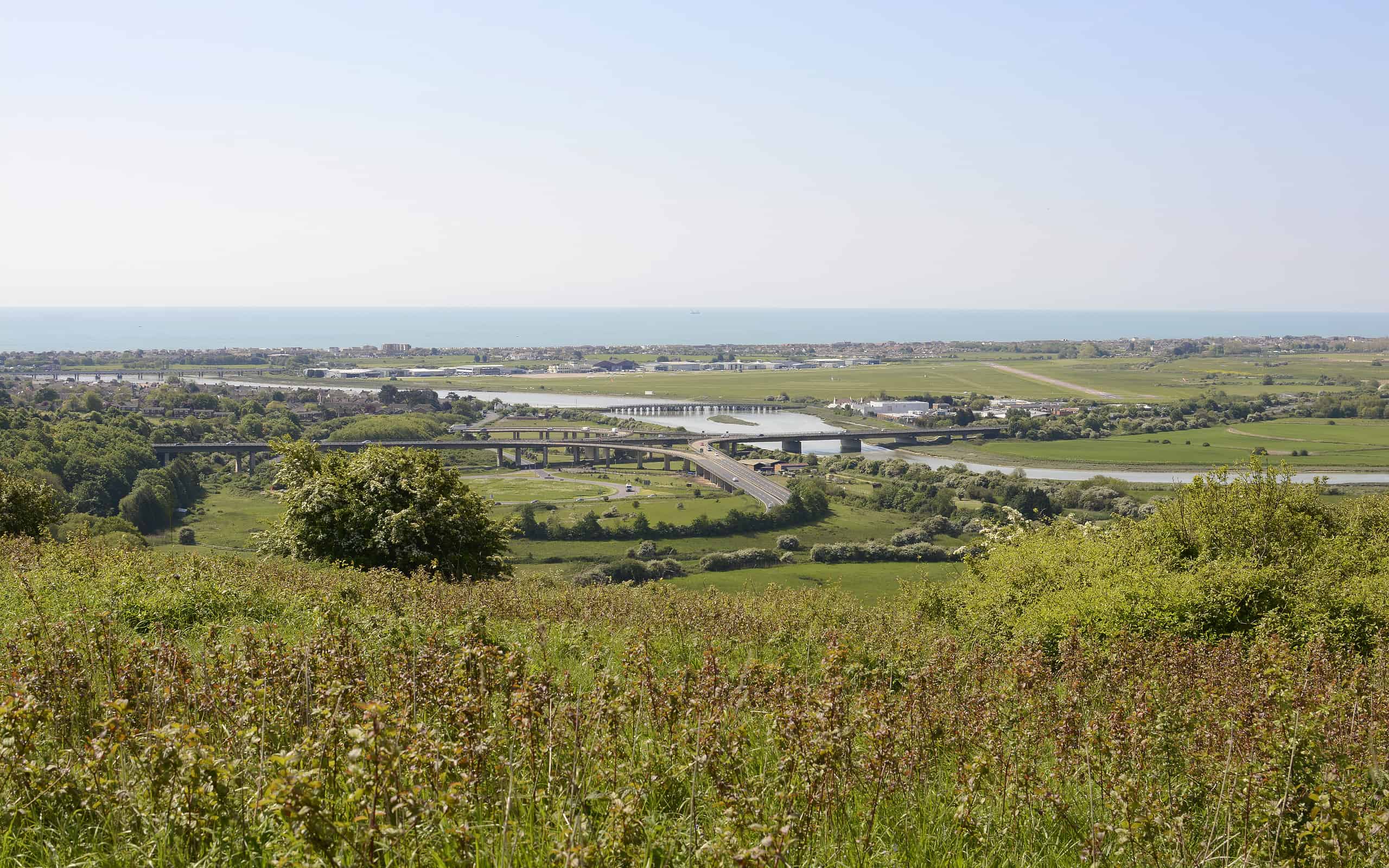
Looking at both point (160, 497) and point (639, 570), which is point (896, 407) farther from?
point (160, 497)

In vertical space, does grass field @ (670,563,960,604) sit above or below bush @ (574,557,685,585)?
above

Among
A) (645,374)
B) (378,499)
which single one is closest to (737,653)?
(378,499)

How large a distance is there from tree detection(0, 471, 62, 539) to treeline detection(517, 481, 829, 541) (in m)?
42.2

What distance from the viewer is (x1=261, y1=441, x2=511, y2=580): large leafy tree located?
57.2ft

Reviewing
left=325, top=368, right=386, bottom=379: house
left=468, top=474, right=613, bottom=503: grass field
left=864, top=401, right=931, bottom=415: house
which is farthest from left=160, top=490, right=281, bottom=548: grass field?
left=325, top=368, right=386, bottom=379: house

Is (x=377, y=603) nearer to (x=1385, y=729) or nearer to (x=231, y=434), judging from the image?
(x=1385, y=729)

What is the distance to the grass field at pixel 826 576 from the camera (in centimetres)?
4238

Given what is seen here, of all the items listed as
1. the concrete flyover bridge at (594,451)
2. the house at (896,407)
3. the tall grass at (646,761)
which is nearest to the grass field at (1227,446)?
the house at (896,407)

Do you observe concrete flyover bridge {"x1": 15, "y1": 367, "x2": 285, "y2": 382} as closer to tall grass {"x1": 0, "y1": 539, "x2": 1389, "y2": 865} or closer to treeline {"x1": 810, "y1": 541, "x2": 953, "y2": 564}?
treeline {"x1": 810, "y1": 541, "x2": 953, "y2": 564}

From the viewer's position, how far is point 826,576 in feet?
158

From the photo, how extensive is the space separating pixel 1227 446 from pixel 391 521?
97.6 meters

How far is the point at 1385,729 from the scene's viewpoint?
546 centimetres

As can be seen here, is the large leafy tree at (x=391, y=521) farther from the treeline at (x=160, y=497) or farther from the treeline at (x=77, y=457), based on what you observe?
the treeline at (x=160, y=497)

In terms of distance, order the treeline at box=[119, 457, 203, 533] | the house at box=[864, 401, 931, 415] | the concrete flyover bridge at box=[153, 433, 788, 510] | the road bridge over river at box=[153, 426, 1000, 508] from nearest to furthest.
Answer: the treeline at box=[119, 457, 203, 533], the concrete flyover bridge at box=[153, 433, 788, 510], the road bridge over river at box=[153, 426, 1000, 508], the house at box=[864, 401, 931, 415]
